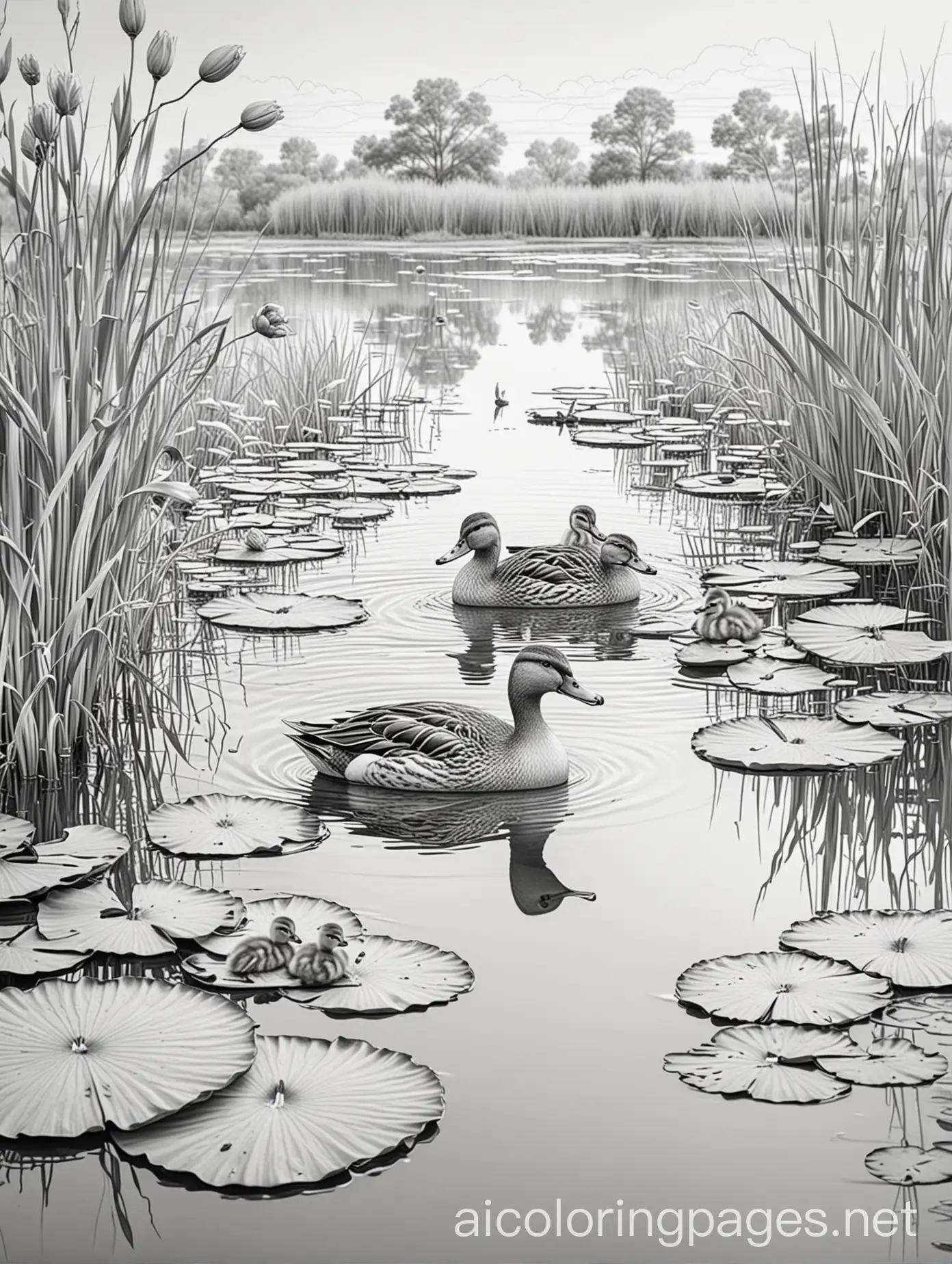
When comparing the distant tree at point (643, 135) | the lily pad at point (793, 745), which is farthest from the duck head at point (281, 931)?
the distant tree at point (643, 135)

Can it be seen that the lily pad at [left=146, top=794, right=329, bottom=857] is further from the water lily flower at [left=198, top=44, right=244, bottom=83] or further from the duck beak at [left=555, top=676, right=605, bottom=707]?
the water lily flower at [left=198, top=44, right=244, bottom=83]

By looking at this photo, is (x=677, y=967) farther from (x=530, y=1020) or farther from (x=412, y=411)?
(x=412, y=411)

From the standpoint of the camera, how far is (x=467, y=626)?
505 cm

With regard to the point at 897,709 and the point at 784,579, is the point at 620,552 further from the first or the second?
the point at 897,709

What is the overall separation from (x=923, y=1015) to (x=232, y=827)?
56.3 inches

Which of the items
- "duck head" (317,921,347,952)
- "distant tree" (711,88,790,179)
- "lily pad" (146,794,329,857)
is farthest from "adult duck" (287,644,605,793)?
"distant tree" (711,88,790,179)

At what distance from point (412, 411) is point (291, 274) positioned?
1058 cm

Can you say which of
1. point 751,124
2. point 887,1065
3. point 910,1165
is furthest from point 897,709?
point 751,124

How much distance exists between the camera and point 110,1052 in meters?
2.30

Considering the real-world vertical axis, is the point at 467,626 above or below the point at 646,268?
below

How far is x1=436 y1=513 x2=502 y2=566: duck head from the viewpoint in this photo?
529 centimetres

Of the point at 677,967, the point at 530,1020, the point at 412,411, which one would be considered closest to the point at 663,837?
the point at 677,967

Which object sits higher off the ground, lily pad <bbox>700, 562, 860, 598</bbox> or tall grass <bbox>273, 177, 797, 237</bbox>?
tall grass <bbox>273, 177, 797, 237</bbox>

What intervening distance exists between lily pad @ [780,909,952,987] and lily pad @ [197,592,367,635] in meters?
2.34
